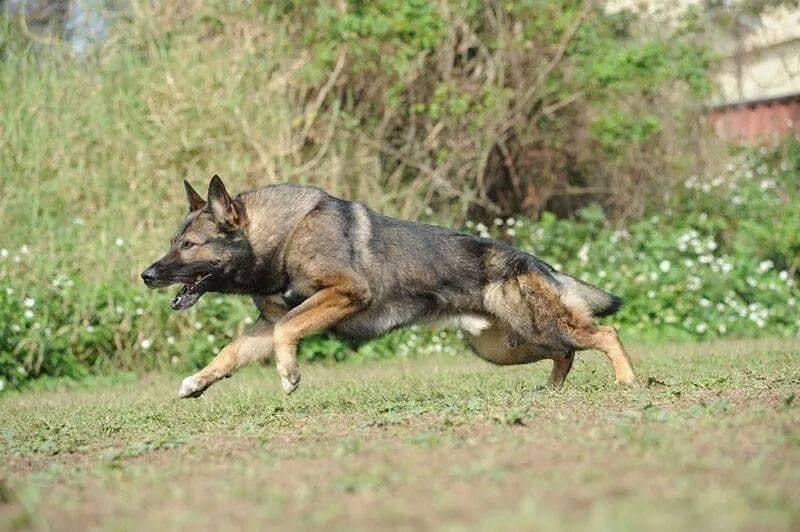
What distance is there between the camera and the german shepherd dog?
7.88 meters

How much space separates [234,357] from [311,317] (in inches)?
26.6

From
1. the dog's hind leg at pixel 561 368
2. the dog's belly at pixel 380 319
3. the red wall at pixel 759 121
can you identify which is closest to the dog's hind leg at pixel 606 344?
the dog's hind leg at pixel 561 368

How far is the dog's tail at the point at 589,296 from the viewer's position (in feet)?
28.5

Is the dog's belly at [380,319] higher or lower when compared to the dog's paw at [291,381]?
higher

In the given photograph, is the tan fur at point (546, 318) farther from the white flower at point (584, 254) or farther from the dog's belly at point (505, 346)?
the white flower at point (584, 254)

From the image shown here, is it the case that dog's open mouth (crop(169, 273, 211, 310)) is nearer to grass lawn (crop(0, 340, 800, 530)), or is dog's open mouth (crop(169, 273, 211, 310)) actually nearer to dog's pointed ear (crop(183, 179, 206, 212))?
dog's pointed ear (crop(183, 179, 206, 212))

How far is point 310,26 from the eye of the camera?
14.6 m

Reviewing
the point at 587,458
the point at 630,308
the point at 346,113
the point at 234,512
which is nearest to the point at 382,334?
the point at 587,458

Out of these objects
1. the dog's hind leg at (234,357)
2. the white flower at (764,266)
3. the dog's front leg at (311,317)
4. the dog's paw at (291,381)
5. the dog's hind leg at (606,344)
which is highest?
the dog's front leg at (311,317)

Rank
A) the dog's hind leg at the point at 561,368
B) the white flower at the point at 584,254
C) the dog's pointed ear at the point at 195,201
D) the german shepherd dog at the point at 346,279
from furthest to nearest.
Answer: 1. the white flower at the point at 584,254
2. the dog's hind leg at the point at 561,368
3. the dog's pointed ear at the point at 195,201
4. the german shepherd dog at the point at 346,279

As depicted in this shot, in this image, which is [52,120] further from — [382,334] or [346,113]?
[382,334]

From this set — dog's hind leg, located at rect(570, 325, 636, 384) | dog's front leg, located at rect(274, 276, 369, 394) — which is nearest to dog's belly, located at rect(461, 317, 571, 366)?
dog's hind leg, located at rect(570, 325, 636, 384)

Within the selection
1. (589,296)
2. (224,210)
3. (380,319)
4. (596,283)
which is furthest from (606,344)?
(596,283)

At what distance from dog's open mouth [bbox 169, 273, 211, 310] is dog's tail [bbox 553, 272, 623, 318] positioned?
2.43m
